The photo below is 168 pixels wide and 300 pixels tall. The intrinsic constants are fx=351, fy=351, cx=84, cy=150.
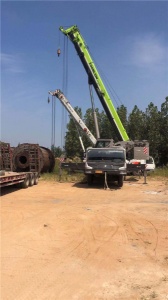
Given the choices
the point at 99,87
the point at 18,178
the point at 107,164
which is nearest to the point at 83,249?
the point at 18,178

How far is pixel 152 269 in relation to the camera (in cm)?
621

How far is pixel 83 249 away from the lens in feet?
24.0

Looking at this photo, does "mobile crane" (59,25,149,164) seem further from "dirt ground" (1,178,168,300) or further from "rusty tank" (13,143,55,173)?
"dirt ground" (1,178,168,300)

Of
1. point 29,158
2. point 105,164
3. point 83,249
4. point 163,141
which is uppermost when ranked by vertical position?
point 163,141

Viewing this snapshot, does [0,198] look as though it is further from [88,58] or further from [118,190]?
[88,58]

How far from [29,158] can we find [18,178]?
19.6 ft

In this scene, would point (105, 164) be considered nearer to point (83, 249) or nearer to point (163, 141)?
point (83, 249)

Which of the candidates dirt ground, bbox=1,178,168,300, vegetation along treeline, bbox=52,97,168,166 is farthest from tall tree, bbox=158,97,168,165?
dirt ground, bbox=1,178,168,300

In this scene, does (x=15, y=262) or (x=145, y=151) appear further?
(x=145, y=151)

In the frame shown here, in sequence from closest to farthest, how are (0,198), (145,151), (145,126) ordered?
1. (0,198)
2. (145,151)
3. (145,126)

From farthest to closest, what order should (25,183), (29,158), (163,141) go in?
(163,141), (29,158), (25,183)

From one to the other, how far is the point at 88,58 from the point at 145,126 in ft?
61.3

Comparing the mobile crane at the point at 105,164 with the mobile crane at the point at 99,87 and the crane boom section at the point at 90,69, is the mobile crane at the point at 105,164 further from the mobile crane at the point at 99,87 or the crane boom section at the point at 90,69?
the crane boom section at the point at 90,69

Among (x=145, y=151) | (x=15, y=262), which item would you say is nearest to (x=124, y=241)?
(x=15, y=262)
